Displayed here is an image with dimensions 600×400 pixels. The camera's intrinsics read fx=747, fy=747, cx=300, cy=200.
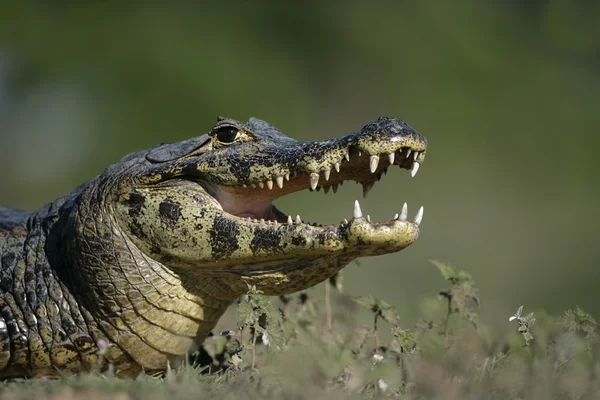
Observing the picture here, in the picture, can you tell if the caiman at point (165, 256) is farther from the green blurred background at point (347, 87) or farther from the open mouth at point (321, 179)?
the green blurred background at point (347, 87)

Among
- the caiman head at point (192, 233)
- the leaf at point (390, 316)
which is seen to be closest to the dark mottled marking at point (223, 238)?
the caiman head at point (192, 233)

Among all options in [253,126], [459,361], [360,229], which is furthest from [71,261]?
[459,361]

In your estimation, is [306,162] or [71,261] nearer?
[306,162]

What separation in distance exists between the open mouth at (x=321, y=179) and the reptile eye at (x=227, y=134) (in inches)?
9.3

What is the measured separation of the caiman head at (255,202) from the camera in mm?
3008

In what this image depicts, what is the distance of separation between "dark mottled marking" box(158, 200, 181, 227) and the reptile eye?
39cm

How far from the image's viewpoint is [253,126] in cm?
358

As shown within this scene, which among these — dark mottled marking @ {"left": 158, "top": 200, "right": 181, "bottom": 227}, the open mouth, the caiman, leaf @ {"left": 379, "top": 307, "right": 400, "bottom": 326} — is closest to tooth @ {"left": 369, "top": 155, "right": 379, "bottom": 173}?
the open mouth

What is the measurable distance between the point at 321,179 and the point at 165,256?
79 centimetres

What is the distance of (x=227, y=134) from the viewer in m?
3.51

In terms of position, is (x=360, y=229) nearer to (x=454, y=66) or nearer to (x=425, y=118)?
(x=425, y=118)

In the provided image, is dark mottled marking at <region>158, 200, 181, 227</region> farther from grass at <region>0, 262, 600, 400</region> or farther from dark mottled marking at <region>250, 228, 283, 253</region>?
grass at <region>0, 262, 600, 400</region>

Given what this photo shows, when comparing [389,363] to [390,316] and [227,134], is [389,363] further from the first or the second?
[227,134]

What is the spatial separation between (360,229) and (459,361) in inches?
25.3
